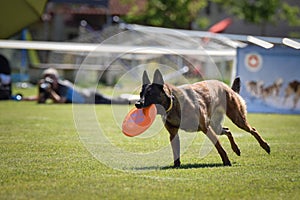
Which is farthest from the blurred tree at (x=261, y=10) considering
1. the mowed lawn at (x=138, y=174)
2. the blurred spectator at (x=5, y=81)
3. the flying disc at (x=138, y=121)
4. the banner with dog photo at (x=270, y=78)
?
the flying disc at (x=138, y=121)

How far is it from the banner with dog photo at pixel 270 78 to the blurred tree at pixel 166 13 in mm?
18320

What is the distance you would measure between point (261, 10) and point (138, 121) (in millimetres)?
31162

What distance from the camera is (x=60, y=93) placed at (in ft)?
78.2

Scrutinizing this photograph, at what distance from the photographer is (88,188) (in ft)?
23.9

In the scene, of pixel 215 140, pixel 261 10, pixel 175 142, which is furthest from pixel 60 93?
pixel 261 10

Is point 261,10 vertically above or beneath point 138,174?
above

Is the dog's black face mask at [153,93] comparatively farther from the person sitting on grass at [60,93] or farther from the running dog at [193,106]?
the person sitting on grass at [60,93]

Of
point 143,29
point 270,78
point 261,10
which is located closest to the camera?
point 270,78

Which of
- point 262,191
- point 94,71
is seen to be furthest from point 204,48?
point 262,191

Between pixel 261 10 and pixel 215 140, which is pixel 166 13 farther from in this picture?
pixel 215 140

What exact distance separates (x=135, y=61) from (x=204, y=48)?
591 centimetres

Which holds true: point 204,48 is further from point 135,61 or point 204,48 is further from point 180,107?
point 180,107

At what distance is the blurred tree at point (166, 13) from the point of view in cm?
3878

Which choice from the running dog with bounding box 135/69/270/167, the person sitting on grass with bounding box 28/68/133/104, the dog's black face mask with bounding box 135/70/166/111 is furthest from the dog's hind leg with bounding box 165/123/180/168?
the person sitting on grass with bounding box 28/68/133/104
